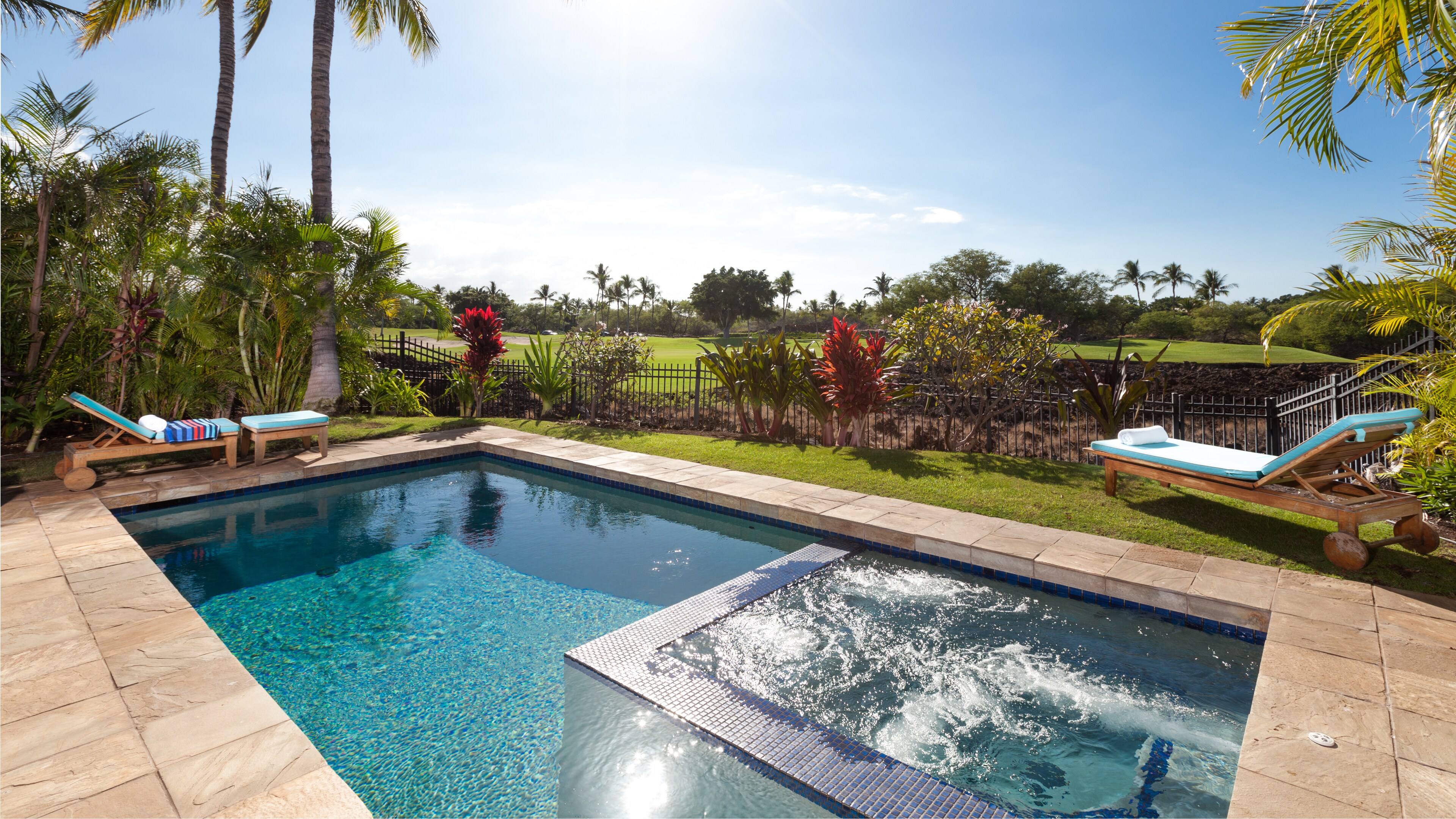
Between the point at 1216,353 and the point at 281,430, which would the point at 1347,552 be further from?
the point at 1216,353

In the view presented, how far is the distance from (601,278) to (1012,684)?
74.6 m

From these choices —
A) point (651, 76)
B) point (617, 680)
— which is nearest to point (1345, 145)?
point (617, 680)

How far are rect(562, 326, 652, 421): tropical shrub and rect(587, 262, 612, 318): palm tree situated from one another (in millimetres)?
64021

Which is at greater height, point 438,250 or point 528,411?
point 438,250

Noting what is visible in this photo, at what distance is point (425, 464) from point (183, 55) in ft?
29.9

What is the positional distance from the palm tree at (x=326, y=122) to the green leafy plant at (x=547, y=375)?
2935mm

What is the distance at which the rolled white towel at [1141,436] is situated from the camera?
5129 millimetres

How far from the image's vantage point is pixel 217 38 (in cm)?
1073

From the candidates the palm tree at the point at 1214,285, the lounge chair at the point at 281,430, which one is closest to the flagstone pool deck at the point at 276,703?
the lounge chair at the point at 281,430

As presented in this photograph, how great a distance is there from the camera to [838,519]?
4.83 m

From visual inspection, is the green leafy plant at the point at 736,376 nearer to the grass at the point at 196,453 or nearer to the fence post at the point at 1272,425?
the grass at the point at 196,453

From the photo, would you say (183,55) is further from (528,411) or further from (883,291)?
(883,291)

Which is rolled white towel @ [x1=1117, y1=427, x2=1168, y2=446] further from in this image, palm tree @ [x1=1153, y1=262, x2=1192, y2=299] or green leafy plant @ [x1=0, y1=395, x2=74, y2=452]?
palm tree @ [x1=1153, y1=262, x2=1192, y2=299]

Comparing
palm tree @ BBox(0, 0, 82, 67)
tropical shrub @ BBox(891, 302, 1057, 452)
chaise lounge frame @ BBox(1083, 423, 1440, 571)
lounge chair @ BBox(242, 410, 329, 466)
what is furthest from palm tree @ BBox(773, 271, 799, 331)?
chaise lounge frame @ BBox(1083, 423, 1440, 571)
